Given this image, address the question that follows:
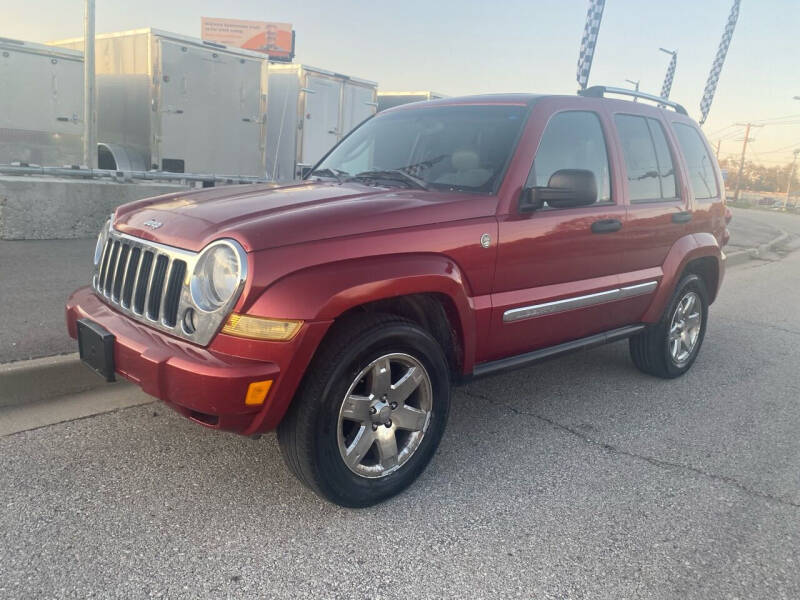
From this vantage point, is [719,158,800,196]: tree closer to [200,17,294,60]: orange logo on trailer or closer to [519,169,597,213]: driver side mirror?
[200,17,294,60]: orange logo on trailer

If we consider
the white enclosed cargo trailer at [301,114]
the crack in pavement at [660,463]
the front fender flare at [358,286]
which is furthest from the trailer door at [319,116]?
the front fender flare at [358,286]

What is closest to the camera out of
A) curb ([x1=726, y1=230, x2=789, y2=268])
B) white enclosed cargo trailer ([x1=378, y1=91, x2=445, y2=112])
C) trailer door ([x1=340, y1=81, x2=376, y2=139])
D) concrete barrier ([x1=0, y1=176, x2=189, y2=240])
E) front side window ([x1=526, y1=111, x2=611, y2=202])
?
front side window ([x1=526, y1=111, x2=611, y2=202])

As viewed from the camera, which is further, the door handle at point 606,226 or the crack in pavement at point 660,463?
the door handle at point 606,226

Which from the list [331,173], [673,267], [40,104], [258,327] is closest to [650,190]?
[673,267]

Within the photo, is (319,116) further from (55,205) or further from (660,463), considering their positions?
(660,463)

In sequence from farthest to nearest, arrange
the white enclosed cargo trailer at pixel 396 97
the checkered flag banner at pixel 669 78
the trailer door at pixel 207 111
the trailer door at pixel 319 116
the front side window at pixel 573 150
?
1. the checkered flag banner at pixel 669 78
2. the white enclosed cargo trailer at pixel 396 97
3. the trailer door at pixel 319 116
4. the trailer door at pixel 207 111
5. the front side window at pixel 573 150

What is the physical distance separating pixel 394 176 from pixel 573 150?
108 cm

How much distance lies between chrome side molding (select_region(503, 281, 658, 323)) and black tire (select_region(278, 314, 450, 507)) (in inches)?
25.6

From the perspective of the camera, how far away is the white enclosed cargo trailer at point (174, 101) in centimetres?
1027

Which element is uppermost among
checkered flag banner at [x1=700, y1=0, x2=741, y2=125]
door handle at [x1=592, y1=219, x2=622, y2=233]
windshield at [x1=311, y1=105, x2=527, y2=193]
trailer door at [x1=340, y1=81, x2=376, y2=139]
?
checkered flag banner at [x1=700, y1=0, x2=741, y2=125]

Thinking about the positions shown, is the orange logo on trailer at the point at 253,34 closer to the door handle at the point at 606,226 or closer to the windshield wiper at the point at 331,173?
the windshield wiper at the point at 331,173

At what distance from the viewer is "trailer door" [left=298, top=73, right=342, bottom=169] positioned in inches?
523

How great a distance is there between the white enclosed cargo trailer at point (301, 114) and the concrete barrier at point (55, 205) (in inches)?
205

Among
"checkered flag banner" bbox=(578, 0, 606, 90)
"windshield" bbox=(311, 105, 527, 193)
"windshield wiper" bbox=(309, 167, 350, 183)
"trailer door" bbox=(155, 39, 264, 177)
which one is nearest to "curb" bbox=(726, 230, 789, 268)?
"checkered flag banner" bbox=(578, 0, 606, 90)
